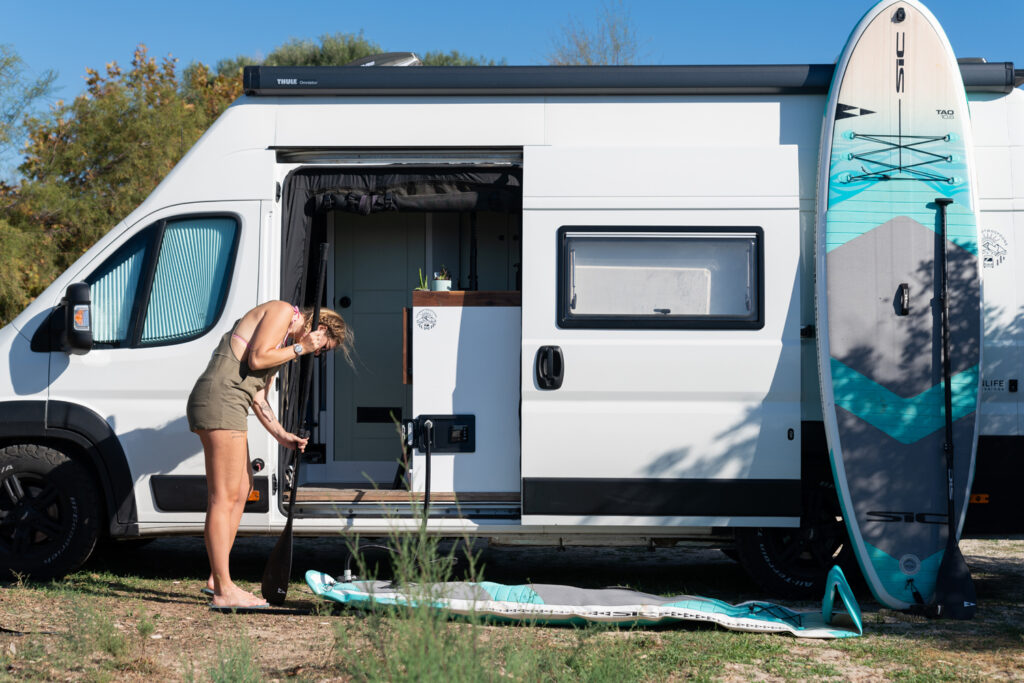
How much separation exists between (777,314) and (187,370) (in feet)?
11.4

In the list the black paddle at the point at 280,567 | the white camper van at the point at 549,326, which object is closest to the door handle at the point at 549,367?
the white camper van at the point at 549,326

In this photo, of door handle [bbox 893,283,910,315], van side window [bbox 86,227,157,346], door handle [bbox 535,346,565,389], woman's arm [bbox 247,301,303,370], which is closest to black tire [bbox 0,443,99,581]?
van side window [bbox 86,227,157,346]

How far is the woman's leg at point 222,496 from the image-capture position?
18.2 feet

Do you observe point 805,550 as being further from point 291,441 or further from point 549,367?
point 291,441

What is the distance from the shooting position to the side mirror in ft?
19.5

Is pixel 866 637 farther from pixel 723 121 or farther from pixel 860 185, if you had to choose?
pixel 723 121

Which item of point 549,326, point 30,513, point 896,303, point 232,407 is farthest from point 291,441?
point 896,303

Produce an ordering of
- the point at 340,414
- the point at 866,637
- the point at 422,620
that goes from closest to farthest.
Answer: the point at 422,620, the point at 866,637, the point at 340,414

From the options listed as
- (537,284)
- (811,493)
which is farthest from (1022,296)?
(537,284)

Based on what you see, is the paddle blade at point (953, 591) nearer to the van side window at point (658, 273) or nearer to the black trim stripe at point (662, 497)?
the black trim stripe at point (662, 497)

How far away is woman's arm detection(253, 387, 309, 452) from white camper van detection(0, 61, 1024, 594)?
35cm

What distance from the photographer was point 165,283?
20.2 ft

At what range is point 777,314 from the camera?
600 centimetres

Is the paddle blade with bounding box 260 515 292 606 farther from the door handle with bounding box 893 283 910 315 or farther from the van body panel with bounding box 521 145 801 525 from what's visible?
the door handle with bounding box 893 283 910 315
